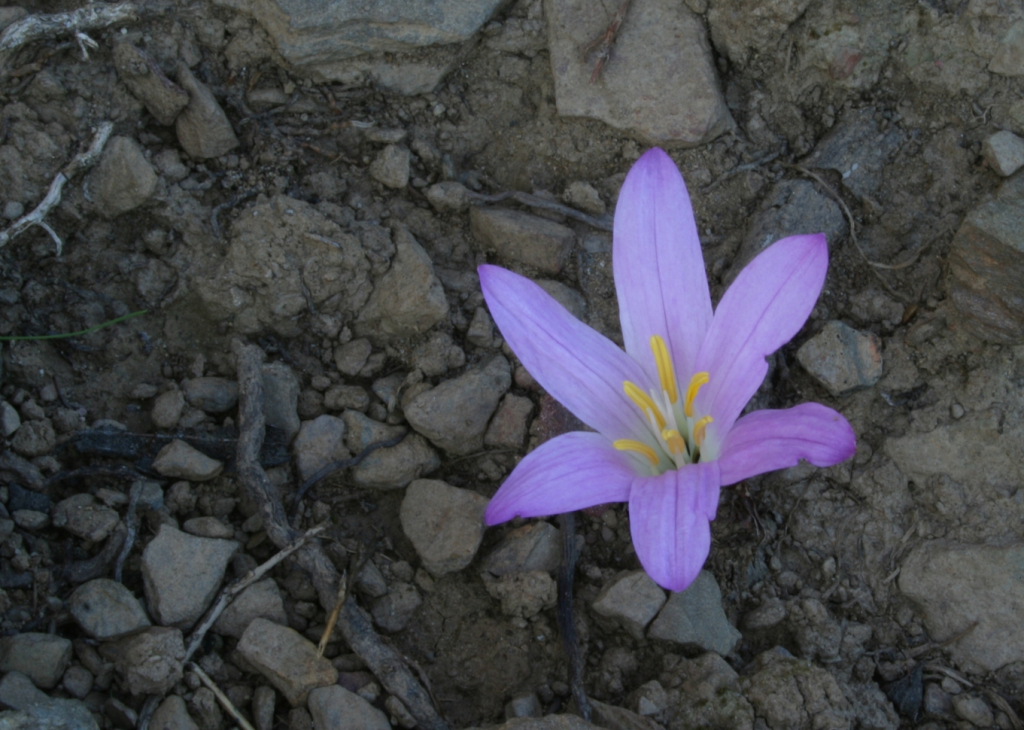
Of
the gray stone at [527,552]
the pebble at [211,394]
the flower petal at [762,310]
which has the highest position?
the flower petal at [762,310]

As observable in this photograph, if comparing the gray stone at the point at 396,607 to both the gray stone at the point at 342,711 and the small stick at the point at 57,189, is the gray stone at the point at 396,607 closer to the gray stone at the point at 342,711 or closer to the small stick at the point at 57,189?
the gray stone at the point at 342,711

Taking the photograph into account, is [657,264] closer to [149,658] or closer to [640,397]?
[640,397]

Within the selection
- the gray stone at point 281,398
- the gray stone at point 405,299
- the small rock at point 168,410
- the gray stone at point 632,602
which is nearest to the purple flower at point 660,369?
the gray stone at point 632,602

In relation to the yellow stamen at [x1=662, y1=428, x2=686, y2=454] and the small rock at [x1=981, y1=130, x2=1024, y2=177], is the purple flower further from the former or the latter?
the small rock at [x1=981, y1=130, x2=1024, y2=177]

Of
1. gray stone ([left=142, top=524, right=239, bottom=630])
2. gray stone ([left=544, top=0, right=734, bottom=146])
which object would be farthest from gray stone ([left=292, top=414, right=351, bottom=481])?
gray stone ([left=544, top=0, right=734, bottom=146])

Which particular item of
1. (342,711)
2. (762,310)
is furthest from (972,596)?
(342,711)
